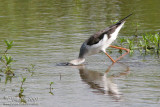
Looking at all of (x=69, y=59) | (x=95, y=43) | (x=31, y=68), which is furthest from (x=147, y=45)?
(x=31, y=68)

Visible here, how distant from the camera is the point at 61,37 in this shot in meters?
14.0

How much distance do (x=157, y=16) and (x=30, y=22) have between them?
5.34 m

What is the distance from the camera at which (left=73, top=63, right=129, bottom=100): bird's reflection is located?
800cm

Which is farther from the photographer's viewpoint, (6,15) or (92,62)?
(6,15)

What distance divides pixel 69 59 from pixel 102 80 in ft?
7.74

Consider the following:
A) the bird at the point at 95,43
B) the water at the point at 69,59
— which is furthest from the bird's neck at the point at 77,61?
the water at the point at 69,59

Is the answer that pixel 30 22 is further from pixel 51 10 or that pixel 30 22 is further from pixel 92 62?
pixel 92 62

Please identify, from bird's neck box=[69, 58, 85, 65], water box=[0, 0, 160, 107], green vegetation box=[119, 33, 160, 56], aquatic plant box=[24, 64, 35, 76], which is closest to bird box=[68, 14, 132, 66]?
bird's neck box=[69, 58, 85, 65]

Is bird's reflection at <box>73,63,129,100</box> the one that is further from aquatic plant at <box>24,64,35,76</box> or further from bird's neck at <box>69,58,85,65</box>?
aquatic plant at <box>24,64,35,76</box>

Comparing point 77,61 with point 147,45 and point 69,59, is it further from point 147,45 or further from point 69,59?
point 147,45

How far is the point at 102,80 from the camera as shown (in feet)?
29.8

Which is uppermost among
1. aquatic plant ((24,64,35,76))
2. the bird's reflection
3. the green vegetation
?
the green vegetation

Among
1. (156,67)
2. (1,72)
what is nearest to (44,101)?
(1,72)

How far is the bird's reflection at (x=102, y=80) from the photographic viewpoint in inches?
315
